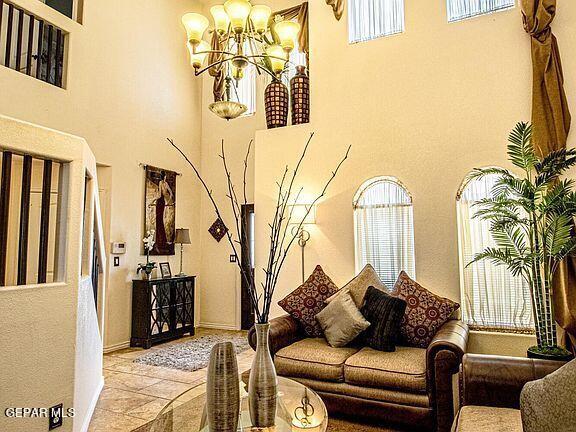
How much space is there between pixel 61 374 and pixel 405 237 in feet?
10.8

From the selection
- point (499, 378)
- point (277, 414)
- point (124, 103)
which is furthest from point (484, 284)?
point (124, 103)

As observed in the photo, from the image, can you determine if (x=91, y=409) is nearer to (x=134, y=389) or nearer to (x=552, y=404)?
(x=134, y=389)

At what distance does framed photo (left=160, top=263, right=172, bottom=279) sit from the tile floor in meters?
1.27

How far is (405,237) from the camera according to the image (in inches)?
167

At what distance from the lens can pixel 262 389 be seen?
191 cm

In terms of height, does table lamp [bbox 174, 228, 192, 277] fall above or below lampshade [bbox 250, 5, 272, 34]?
below

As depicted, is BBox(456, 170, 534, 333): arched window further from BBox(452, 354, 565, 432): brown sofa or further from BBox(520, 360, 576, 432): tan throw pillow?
BBox(520, 360, 576, 432): tan throw pillow

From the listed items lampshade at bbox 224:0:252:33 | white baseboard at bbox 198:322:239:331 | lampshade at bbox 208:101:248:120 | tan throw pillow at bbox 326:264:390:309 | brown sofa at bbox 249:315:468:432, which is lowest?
white baseboard at bbox 198:322:239:331

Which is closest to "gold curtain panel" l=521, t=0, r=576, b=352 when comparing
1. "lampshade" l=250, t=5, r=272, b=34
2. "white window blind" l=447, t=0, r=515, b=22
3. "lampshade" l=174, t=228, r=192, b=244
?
"white window blind" l=447, t=0, r=515, b=22

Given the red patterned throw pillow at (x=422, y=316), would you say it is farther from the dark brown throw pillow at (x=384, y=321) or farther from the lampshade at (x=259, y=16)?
the lampshade at (x=259, y=16)

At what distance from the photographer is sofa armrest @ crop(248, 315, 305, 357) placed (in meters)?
3.51

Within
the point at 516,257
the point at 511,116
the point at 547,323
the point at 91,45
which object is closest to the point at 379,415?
the point at 547,323

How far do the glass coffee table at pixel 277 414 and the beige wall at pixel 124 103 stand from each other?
3627 mm

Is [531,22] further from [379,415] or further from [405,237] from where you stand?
[379,415]
